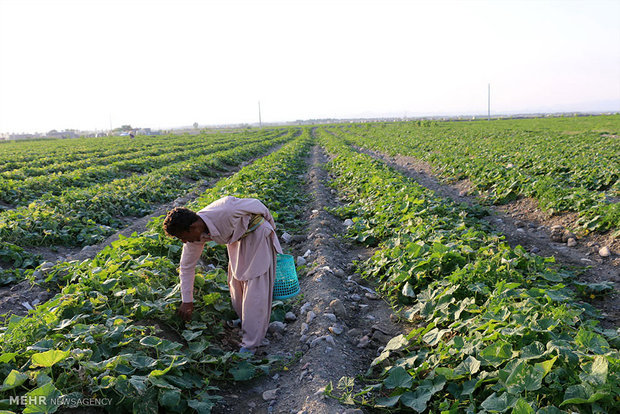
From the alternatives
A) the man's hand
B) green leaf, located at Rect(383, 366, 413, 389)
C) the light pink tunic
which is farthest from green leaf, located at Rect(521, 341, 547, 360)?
the man's hand

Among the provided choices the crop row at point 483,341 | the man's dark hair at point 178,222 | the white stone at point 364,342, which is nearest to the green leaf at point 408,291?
the crop row at point 483,341

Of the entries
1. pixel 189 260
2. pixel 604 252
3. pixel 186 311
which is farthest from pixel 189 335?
pixel 604 252

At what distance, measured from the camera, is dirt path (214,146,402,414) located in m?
3.33

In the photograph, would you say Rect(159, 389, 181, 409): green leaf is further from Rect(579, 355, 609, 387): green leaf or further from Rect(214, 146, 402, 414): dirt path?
Rect(579, 355, 609, 387): green leaf

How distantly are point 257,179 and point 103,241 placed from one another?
4217mm

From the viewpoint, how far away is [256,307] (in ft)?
13.1

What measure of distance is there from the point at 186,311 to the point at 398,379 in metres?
2.00

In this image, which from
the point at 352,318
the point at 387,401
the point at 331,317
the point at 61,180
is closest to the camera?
the point at 387,401

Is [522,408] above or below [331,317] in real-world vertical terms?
above

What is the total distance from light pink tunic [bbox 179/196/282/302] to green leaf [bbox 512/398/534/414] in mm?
2399

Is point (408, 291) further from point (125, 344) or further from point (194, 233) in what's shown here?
point (125, 344)

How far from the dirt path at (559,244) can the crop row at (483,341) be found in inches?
33.5

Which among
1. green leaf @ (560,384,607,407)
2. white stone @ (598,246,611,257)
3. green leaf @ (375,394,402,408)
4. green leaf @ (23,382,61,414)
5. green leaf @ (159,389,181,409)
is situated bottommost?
green leaf @ (375,394,402,408)

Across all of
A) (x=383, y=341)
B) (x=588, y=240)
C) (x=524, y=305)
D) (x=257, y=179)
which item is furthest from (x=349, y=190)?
(x=524, y=305)
